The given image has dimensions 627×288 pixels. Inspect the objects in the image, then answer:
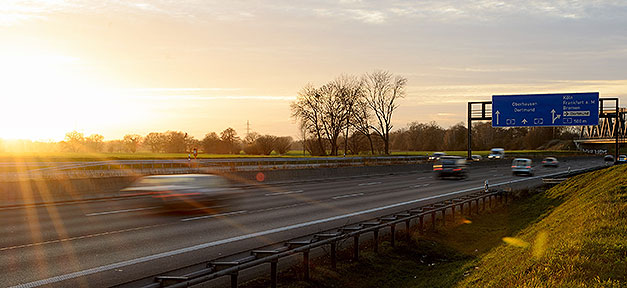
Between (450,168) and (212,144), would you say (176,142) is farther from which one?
(450,168)

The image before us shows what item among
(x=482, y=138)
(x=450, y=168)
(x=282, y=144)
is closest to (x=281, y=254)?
(x=450, y=168)

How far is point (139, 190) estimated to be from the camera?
17.2 metres

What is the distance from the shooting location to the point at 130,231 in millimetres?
13938

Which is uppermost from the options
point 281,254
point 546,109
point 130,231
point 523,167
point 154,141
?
point 546,109

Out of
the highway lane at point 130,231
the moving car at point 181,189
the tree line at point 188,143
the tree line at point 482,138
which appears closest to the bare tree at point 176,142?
the tree line at point 188,143

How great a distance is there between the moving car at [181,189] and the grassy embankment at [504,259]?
7.31 meters

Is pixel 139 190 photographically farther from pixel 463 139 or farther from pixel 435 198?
pixel 463 139

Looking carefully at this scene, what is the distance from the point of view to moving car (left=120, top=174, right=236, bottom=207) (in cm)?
1670

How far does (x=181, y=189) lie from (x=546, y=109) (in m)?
39.8

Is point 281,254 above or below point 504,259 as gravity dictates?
above

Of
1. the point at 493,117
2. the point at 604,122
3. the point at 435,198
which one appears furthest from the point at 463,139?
the point at 435,198

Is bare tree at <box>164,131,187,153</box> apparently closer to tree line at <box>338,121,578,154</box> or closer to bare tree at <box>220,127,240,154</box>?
bare tree at <box>220,127,240,154</box>

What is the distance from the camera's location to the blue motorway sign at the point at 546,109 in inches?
1820

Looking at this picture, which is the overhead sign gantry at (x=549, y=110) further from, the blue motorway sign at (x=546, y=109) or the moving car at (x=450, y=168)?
the moving car at (x=450, y=168)
